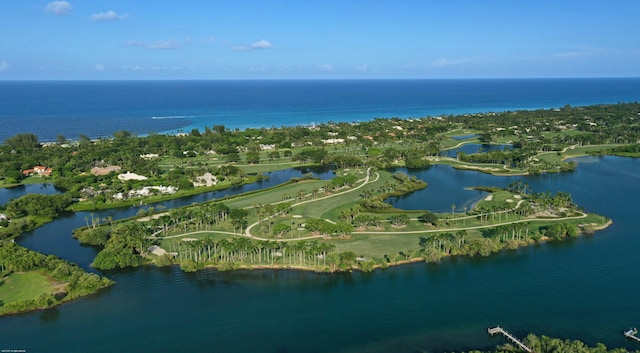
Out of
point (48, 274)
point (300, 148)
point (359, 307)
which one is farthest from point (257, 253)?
point (300, 148)

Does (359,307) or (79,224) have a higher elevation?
(79,224)

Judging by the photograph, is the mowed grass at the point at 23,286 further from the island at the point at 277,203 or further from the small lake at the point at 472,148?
the small lake at the point at 472,148

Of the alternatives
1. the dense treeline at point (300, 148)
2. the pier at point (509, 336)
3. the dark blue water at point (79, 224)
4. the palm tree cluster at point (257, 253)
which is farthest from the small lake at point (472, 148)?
the pier at point (509, 336)

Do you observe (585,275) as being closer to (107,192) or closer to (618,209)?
(618,209)

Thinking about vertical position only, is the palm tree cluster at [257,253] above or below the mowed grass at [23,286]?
above

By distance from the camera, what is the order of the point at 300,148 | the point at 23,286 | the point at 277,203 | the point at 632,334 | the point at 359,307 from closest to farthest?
the point at 632,334, the point at 359,307, the point at 23,286, the point at 277,203, the point at 300,148

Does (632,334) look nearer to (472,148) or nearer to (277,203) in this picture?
(277,203)
